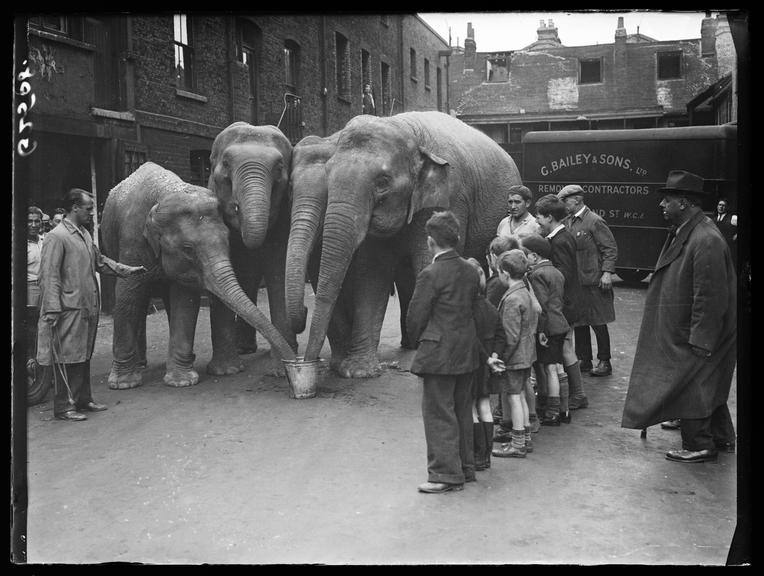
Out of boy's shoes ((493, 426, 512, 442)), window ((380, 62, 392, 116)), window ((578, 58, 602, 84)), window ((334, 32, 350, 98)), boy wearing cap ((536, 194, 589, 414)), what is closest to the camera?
boy's shoes ((493, 426, 512, 442))

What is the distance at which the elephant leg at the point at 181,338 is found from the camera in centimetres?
782

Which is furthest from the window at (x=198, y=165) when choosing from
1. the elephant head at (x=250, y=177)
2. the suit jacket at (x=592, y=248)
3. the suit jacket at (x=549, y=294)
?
the suit jacket at (x=549, y=294)

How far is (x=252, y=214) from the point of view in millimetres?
7723

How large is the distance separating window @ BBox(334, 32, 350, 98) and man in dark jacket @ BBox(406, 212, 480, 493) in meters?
5.75

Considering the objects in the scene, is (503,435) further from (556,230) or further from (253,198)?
(253,198)

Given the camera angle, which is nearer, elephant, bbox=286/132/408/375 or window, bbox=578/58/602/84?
elephant, bbox=286/132/408/375

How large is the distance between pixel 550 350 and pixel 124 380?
4.02m

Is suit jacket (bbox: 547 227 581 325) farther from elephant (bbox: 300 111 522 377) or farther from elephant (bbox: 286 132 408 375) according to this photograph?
elephant (bbox: 286 132 408 375)

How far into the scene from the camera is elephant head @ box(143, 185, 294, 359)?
7484 millimetres

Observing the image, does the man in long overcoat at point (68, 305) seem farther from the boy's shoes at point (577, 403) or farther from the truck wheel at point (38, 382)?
the boy's shoes at point (577, 403)

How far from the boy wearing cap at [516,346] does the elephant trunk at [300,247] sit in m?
2.19

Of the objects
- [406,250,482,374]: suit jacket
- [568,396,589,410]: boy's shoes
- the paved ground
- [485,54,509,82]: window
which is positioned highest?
[485,54,509,82]: window

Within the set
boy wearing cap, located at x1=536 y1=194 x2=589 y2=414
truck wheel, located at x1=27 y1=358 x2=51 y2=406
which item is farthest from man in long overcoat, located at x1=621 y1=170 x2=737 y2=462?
truck wheel, located at x1=27 y1=358 x2=51 y2=406

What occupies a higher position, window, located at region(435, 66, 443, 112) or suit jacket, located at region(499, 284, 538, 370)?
window, located at region(435, 66, 443, 112)
